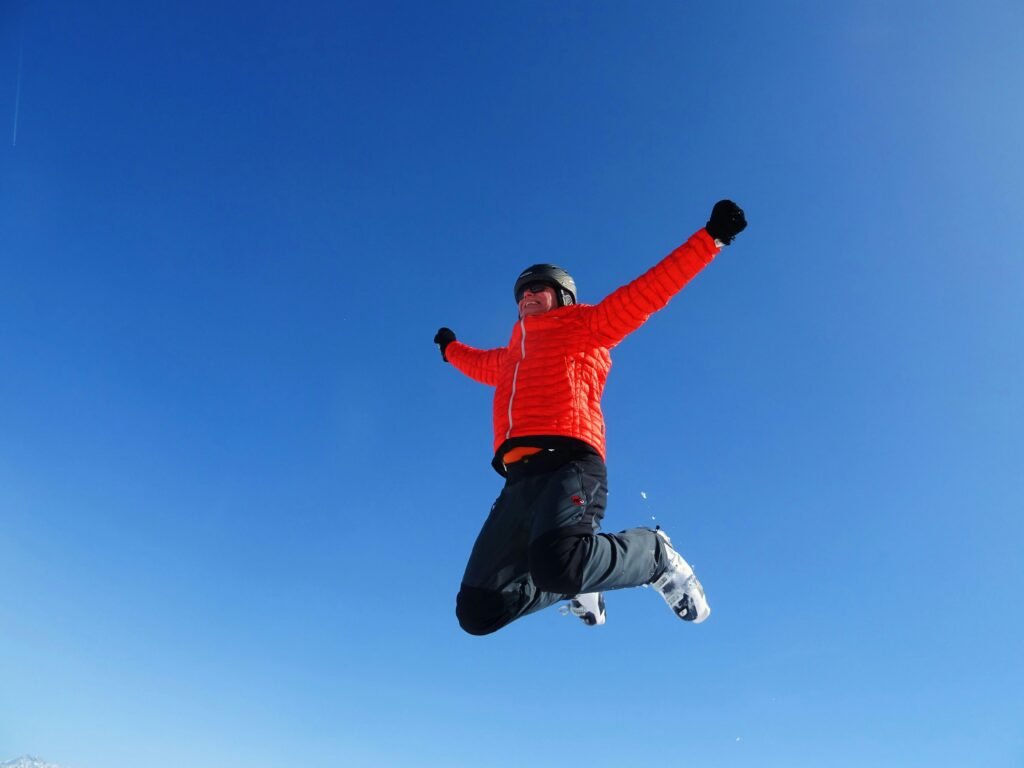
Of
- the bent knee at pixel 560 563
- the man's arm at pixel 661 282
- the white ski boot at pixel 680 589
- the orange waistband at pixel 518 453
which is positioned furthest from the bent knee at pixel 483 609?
the man's arm at pixel 661 282

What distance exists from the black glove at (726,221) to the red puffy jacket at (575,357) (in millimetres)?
65

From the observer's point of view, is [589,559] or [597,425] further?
[597,425]

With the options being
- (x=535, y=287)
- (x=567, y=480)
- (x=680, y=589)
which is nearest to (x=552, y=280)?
(x=535, y=287)

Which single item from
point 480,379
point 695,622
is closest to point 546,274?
point 480,379

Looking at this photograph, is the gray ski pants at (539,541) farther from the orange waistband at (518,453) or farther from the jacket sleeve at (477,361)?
the jacket sleeve at (477,361)

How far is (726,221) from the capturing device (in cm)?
405

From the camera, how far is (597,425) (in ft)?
14.7

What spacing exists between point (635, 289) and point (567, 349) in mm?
598

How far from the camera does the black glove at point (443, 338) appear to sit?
6246 millimetres

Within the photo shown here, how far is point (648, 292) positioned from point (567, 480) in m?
1.32

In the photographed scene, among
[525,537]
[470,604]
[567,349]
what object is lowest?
[470,604]

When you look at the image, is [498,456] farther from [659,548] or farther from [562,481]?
[659,548]

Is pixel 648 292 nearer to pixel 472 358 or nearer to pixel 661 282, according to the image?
→ pixel 661 282

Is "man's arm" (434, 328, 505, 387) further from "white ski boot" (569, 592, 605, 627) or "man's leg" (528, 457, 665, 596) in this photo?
"white ski boot" (569, 592, 605, 627)
